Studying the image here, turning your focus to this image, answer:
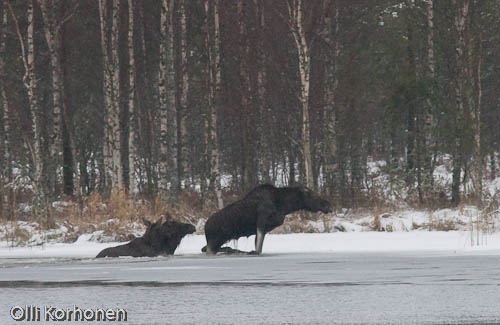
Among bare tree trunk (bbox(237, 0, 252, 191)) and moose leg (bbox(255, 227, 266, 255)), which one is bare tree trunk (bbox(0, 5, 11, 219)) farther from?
moose leg (bbox(255, 227, 266, 255))

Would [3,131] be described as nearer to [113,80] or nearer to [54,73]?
[54,73]

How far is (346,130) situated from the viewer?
38.2 m

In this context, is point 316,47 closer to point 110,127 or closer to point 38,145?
point 110,127

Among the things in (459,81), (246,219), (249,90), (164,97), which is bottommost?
(246,219)

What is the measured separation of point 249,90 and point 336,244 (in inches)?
603

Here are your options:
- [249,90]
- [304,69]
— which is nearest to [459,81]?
[304,69]

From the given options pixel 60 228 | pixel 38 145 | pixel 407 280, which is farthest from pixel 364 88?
pixel 407 280

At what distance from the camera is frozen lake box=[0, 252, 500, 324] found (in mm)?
8742

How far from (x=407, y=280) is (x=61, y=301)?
3.98 metres

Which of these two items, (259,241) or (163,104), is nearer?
(259,241)

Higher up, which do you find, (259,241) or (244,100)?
(244,100)

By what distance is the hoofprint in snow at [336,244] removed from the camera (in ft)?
59.7

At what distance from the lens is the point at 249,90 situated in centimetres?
3406

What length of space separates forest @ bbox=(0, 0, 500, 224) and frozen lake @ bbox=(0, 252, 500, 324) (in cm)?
928
